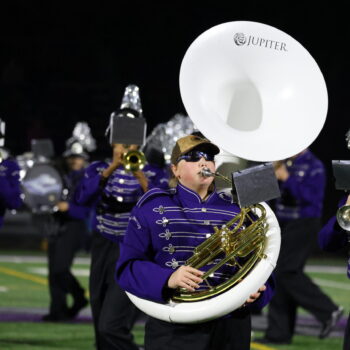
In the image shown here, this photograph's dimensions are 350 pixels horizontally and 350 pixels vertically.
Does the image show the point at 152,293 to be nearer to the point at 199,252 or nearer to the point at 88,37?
the point at 199,252

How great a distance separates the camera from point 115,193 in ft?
23.9

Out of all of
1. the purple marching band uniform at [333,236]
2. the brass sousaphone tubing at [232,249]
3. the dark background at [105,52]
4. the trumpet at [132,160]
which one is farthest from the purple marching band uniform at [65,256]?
the dark background at [105,52]

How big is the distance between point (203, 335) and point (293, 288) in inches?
196

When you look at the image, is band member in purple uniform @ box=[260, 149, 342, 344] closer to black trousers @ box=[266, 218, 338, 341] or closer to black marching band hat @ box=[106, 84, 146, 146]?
black trousers @ box=[266, 218, 338, 341]

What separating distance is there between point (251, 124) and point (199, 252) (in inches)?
26.0

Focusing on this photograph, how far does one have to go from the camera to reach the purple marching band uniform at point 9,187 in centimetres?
754

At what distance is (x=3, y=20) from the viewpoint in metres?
31.4

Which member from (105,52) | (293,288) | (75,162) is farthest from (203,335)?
(105,52)

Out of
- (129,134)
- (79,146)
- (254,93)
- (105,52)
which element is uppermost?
(254,93)

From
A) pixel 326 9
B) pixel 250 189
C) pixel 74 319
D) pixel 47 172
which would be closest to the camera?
pixel 250 189

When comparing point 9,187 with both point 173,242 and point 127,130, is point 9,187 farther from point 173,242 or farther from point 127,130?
point 173,242

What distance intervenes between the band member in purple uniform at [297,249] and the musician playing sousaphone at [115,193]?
7.53 feet

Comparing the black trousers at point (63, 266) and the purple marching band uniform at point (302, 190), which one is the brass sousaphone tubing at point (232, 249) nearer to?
the purple marching band uniform at point (302, 190)

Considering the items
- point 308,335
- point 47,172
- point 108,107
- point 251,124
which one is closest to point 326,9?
point 108,107
